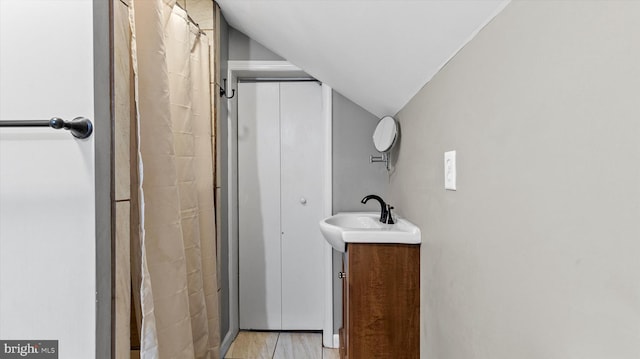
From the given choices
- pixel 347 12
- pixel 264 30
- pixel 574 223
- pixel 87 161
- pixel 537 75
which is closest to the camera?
pixel 574 223

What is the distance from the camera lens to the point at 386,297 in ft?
5.51

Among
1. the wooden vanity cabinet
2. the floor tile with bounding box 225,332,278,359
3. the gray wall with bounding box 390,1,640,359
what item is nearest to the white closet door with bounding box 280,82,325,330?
the floor tile with bounding box 225,332,278,359

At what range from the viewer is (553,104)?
0.59 metres

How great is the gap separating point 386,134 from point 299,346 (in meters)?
1.59

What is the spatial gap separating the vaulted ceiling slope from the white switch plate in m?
0.31

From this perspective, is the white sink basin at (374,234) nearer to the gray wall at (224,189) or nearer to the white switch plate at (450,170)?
the white switch plate at (450,170)

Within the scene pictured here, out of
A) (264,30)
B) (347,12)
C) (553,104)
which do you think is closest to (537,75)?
(553,104)

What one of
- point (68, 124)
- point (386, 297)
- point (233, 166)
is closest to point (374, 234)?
point (386, 297)

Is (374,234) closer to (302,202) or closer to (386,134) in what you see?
(386,134)

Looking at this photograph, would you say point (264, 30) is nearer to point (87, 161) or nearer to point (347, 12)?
point (347, 12)

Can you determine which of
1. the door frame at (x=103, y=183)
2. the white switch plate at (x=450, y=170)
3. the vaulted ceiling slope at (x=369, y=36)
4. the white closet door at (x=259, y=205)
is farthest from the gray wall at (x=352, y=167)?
the door frame at (x=103, y=183)

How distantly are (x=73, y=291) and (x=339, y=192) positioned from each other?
5.81 ft
